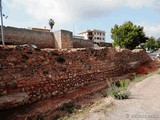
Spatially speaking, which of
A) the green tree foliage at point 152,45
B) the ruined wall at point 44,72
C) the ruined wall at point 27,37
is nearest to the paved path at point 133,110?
the ruined wall at point 44,72

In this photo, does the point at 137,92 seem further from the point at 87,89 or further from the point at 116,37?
the point at 116,37

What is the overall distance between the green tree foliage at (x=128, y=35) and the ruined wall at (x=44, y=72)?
1959 centimetres

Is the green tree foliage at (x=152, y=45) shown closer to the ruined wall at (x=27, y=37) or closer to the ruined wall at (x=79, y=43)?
the ruined wall at (x=79, y=43)

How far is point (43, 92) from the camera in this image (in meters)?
6.91

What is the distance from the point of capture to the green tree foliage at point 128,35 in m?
29.1

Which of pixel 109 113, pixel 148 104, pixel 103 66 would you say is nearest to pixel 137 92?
pixel 148 104

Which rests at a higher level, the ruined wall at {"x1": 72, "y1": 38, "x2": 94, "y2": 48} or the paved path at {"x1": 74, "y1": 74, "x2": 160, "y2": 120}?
the ruined wall at {"x1": 72, "y1": 38, "x2": 94, "y2": 48}

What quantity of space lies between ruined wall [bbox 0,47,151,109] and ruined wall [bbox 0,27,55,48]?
9421 mm

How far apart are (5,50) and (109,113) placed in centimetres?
386

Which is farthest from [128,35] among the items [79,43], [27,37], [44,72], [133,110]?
[133,110]

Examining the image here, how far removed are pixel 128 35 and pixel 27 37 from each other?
1697 centimetres

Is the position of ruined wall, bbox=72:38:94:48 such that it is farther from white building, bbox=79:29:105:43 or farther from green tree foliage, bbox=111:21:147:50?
white building, bbox=79:29:105:43

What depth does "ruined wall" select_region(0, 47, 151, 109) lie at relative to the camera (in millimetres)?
6004

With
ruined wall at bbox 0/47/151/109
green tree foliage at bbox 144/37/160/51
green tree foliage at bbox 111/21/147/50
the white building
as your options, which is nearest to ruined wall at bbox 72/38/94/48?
green tree foliage at bbox 111/21/147/50
